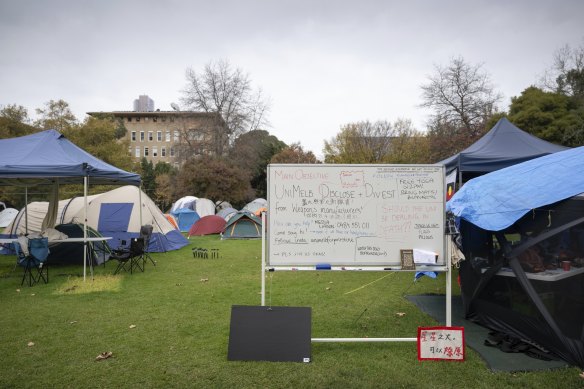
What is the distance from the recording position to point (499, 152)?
8641 millimetres

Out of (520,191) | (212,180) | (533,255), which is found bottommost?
(533,255)

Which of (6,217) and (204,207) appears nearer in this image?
(6,217)

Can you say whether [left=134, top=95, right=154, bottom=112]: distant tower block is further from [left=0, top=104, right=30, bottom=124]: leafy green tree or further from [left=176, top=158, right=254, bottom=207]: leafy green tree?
[left=176, top=158, right=254, bottom=207]: leafy green tree

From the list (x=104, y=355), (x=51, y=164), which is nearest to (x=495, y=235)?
(x=104, y=355)

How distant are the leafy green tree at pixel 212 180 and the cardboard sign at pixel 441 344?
25745 mm

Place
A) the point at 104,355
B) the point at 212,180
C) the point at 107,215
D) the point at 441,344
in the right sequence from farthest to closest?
the point at 212,180, the point at 107,215, the point at 104,355, the point at 441,344

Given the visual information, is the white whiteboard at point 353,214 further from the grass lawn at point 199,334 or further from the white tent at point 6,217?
the white tent at point 6,217

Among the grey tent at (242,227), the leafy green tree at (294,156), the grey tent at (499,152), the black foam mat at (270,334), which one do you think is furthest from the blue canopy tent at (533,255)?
the leafy green tree at (294,156)

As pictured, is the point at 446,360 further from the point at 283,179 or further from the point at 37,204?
the point at 37,204

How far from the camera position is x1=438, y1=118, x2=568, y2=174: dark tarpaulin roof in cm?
834

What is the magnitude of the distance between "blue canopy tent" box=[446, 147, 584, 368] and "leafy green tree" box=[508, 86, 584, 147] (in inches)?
726

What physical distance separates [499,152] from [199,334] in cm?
735

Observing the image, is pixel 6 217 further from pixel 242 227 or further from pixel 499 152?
pixel 499 152

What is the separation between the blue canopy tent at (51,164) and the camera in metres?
7.30
